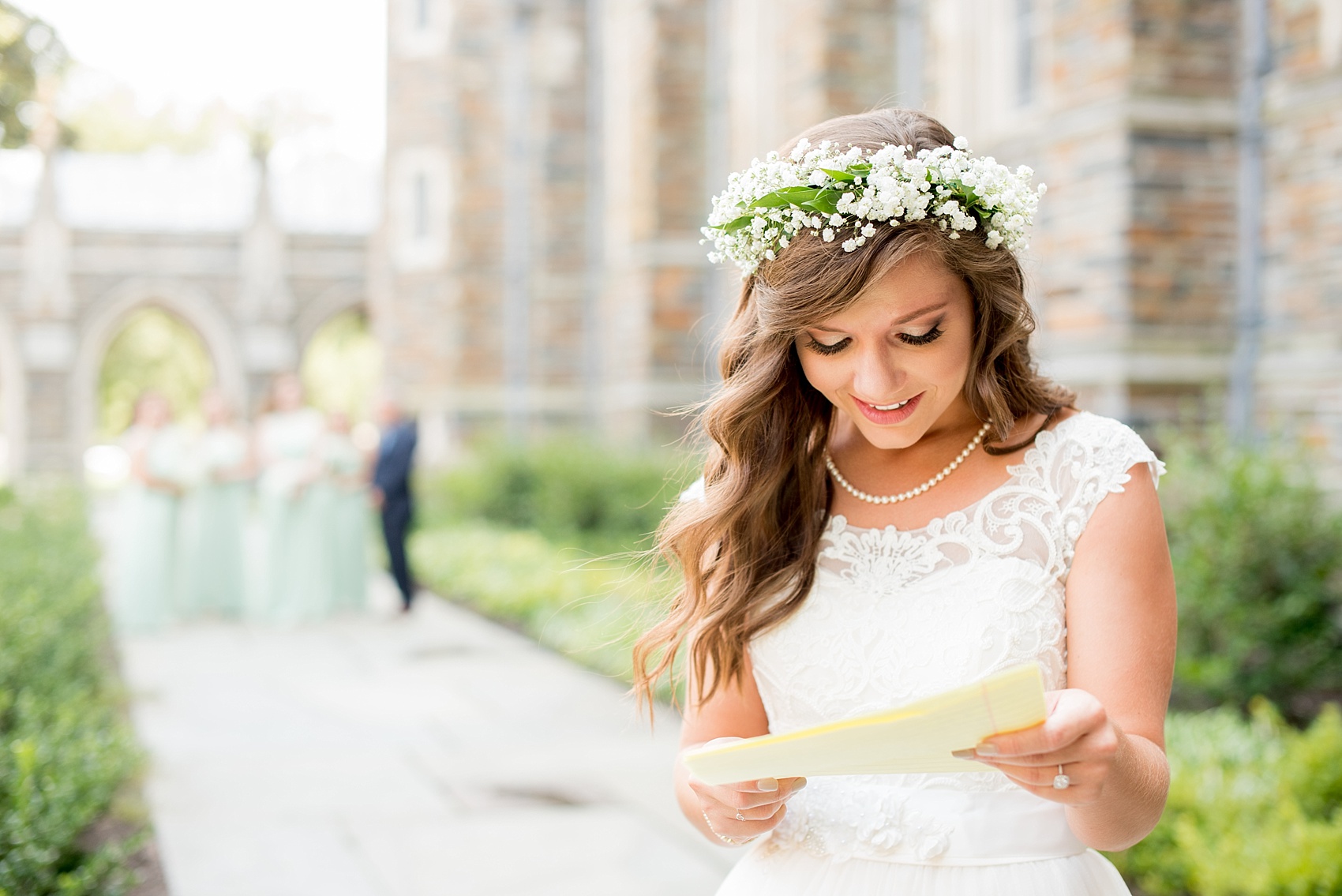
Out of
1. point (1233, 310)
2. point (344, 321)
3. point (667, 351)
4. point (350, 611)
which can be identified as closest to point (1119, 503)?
point (1233, 310)

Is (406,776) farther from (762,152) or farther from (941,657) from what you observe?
(762,152)

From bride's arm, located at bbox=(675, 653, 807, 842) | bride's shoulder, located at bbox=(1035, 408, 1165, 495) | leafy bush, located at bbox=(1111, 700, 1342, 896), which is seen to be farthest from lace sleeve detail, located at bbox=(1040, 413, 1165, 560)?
leafy bush, located at bbox=(1111, 700, 1342, 896)

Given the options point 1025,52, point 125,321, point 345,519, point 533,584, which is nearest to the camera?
point 1025,52

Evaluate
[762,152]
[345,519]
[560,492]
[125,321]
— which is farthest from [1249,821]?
[125,321]

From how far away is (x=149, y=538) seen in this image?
32.2 feet

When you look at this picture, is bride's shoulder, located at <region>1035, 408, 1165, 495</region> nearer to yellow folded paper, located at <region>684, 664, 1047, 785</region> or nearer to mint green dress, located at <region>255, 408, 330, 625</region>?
yellow folded paper, located at <region>684, 664, 1047, 785</region>

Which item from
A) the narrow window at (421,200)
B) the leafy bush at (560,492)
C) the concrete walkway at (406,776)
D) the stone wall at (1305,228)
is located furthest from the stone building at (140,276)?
the stone wall at (1305,228)

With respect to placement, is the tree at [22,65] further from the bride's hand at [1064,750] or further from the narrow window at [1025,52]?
the narrow window at [1025,52]

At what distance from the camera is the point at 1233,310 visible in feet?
21.5

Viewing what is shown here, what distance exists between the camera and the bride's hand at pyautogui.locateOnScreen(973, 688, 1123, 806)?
116 centimetres

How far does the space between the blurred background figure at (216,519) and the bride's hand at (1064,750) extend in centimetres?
993

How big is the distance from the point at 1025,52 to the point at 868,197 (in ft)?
24.7

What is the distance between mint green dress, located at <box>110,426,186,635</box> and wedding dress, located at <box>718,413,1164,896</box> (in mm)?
9070

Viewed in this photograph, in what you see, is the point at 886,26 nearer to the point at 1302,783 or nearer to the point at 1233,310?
the point at 1233,310
